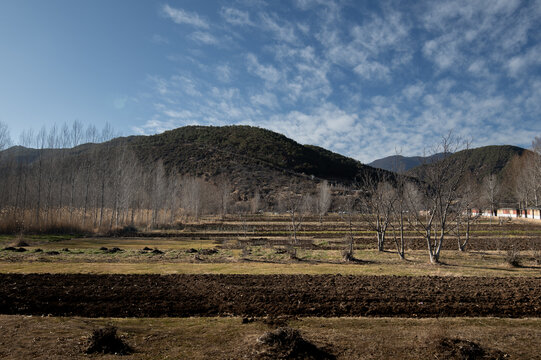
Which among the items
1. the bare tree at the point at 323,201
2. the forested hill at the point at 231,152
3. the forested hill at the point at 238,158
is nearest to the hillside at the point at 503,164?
the bare tree at the point at 323,201

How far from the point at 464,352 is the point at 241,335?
4445mm

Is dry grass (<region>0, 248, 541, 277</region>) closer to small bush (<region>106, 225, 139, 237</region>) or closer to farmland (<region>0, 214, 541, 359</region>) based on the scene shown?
farmland (<region>0, 214, 541, 359</region>)

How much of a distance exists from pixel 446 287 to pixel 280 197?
274ft

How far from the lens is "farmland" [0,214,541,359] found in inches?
277

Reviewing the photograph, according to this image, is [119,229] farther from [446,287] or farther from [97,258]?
[446,287]

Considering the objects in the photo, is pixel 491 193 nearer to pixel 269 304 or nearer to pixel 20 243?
pixel 269 304

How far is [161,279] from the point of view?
549 inches

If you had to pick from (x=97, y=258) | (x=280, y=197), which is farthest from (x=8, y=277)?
(x=280, y=197)

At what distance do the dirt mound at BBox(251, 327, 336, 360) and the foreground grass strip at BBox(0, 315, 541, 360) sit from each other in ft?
0.93

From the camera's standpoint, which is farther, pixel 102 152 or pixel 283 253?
pixel 102 152

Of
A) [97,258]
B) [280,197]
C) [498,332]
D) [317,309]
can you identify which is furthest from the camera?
[280,197]

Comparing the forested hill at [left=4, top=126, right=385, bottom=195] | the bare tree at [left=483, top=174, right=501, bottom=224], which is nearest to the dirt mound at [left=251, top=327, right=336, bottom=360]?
the bare tree at [left=483, top=174, right=501, bottom=224]

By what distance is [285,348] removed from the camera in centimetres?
629

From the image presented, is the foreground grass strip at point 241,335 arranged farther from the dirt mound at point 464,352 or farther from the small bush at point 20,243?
the small bush at point 20,243
